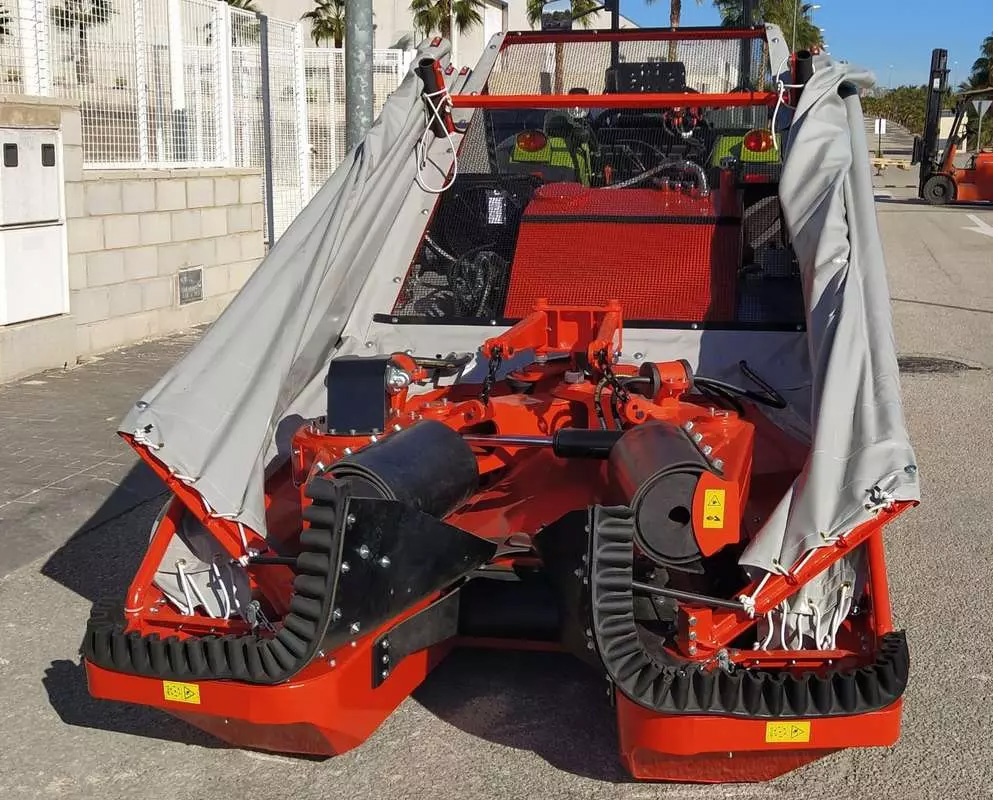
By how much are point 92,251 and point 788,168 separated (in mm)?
6758

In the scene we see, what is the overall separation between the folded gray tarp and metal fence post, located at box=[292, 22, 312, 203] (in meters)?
9.01

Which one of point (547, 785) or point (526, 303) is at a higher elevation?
point (526, 303)

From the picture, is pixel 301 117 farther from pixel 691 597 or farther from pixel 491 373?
pixel 691 597

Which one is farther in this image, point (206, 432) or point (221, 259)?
point (221, 259)

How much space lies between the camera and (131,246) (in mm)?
10508

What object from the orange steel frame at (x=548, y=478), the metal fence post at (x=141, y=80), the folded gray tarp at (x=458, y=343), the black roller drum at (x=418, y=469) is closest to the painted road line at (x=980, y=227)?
the metal fence post at (x=141, y=80)

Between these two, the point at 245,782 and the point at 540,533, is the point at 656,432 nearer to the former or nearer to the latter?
the point at 540,533

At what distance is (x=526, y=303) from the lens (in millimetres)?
5438

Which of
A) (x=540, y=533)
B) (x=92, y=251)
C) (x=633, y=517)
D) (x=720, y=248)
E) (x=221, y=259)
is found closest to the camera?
(x=633, y=517)

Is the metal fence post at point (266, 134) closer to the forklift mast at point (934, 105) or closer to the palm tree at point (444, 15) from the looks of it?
the forklift mast at point (934, 105)

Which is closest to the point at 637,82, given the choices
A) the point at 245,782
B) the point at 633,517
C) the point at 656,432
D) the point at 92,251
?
the point at 656,432

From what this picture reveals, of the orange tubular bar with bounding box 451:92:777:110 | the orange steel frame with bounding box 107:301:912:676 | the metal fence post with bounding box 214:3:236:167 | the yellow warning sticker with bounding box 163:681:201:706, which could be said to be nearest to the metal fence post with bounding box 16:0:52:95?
the metal fence post with bounding box 214:3:236:167

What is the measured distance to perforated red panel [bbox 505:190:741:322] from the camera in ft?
17.5

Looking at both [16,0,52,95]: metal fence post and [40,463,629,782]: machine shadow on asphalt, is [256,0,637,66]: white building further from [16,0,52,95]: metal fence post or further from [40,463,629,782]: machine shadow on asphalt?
[40,463,629,782]: machine shadow on asphalt
